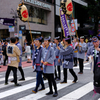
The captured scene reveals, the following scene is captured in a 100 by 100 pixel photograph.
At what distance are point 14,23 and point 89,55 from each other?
17.6m

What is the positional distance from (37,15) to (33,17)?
3.92ft

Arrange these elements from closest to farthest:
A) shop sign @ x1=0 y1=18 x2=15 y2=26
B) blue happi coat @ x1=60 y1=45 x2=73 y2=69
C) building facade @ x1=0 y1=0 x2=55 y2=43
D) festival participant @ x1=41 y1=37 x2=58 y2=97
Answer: festival participant @ x1=41 y1=37 x2=58 y2=97 → blue happi coat @ x1=60 y1=45 x2=73 y2=69 → shop sign @ x1=0 y1=18 x2=15 y2=26 → building facade @ x1=0 y1=0 x2=55 y2=43

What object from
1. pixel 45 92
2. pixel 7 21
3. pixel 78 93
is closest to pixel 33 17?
pixel 7 21

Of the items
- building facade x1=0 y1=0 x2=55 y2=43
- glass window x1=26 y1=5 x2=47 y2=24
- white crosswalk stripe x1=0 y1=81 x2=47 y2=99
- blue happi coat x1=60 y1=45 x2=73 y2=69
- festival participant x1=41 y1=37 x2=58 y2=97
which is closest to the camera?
festival participant x1=41 y1=37 x2=58 y2=97

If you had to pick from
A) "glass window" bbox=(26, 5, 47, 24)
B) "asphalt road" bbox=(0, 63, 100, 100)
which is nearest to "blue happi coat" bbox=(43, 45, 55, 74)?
"asphalt road" bbox=(0, 63, 100, 100)

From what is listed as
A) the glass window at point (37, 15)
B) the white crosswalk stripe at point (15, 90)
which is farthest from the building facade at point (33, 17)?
the white crosswalk stripe at point (15, 90)

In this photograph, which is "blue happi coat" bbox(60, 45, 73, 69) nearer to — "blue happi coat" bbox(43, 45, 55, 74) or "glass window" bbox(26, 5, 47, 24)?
"blue happi coat" bbox(43, 45, 55, 74)

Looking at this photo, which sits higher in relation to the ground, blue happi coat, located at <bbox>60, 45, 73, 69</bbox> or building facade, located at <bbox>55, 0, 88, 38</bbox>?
building facade, located at <bbox>55, 0, 88, 38</bbox>

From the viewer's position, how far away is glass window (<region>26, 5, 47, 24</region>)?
26.4 m

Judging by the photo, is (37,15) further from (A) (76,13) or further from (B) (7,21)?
(A) (76,13)

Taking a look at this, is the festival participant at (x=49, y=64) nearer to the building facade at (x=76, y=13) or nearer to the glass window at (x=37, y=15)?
the glass window at (x=37, y=15)

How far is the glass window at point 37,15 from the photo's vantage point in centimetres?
2641

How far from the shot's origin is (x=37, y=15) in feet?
92.0

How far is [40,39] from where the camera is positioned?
620 cm
